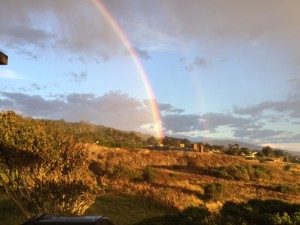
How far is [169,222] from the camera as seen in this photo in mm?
8648

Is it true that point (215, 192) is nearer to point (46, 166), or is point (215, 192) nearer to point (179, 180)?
point (179, 180)

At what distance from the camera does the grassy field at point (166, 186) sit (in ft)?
55.4

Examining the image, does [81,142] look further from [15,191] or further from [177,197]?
Result: [177,197]

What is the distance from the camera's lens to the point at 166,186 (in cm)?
2483

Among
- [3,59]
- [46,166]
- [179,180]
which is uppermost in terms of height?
[3,59]

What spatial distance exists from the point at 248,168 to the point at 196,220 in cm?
3184

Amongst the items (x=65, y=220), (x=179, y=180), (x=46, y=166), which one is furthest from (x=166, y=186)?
(x=65, y=220)

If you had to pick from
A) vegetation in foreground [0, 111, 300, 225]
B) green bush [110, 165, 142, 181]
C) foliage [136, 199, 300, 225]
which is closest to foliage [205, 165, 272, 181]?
vegetation in foreground [0, 111, 300, 225]

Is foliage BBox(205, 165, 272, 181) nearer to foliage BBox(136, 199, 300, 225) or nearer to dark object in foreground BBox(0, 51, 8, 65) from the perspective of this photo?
foliage BBox(136, 199, 300, 225)

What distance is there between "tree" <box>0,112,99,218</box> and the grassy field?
309cm

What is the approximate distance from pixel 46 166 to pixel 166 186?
14.8 m

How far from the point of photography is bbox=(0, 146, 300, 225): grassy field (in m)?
16.9

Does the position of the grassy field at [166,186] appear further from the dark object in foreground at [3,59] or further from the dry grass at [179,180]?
the dark object in foreground at [3,59]

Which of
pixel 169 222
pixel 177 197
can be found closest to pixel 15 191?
pixel 169 222
